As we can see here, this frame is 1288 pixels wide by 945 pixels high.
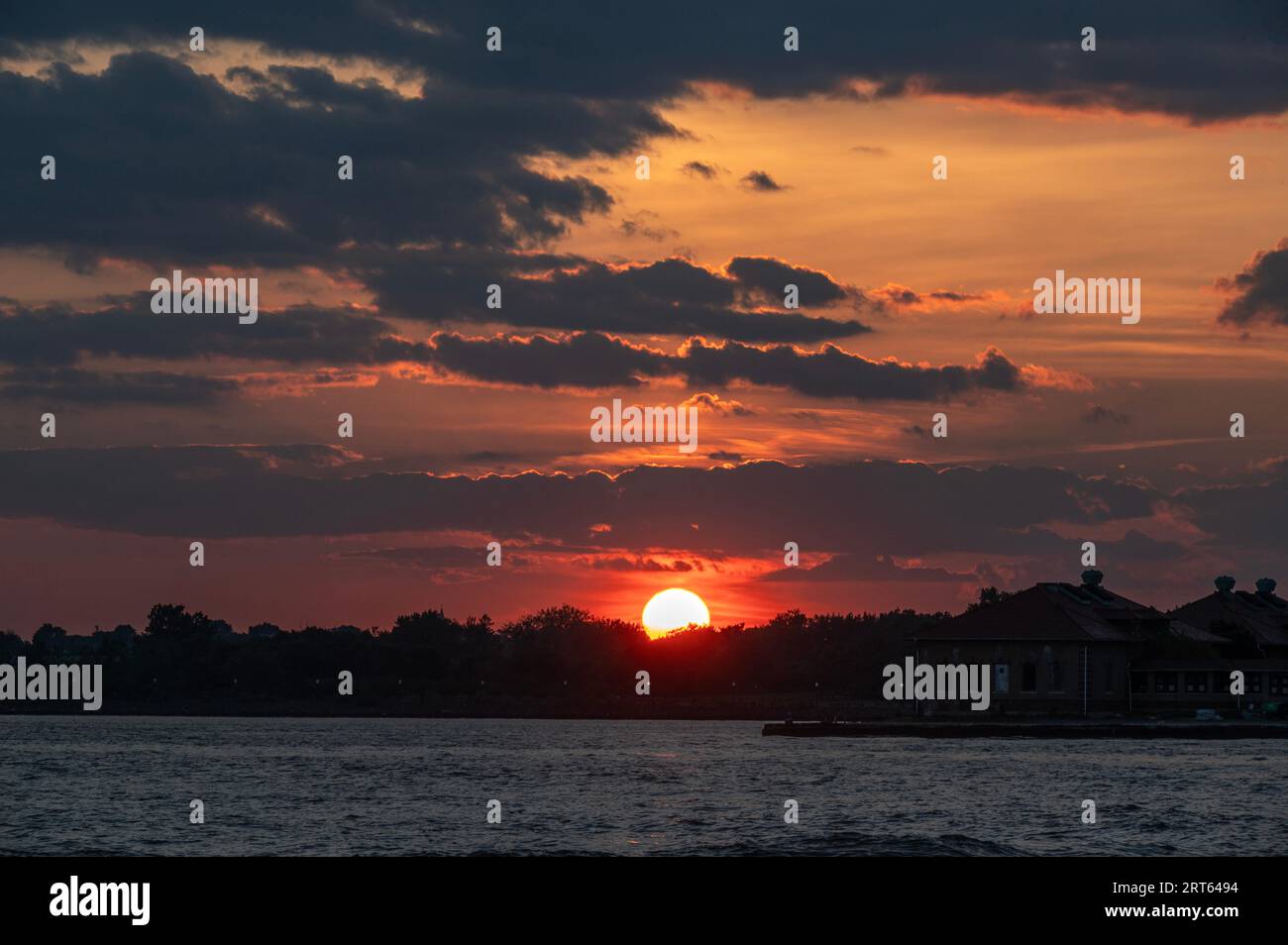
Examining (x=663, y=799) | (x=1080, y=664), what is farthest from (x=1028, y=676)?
(x=663, y=799)

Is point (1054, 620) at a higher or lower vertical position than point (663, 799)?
higher

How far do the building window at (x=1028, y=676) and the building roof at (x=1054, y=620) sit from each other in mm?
2449

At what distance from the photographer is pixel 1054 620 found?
143000mm

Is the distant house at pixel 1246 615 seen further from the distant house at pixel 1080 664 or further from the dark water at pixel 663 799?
the dark water at pixel 663 799

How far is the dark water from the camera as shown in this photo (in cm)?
5128

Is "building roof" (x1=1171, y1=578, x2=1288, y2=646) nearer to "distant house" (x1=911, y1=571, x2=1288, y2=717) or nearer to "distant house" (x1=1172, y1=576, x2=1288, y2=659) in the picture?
"distant house" (x1=1172, y1=576, x2=1288, y2=659)

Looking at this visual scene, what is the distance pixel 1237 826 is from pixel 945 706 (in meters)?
92.1

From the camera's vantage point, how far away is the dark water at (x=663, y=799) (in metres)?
51.3

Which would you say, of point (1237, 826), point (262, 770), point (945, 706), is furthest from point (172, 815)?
point (945, 706)

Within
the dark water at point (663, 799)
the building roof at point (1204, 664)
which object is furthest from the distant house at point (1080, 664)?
the dark water at point (663, 799)

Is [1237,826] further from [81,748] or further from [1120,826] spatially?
[81,748]

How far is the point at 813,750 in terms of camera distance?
11625cm

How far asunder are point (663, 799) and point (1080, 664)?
81.8 meters

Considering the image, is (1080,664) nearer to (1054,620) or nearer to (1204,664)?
(1054,620)
